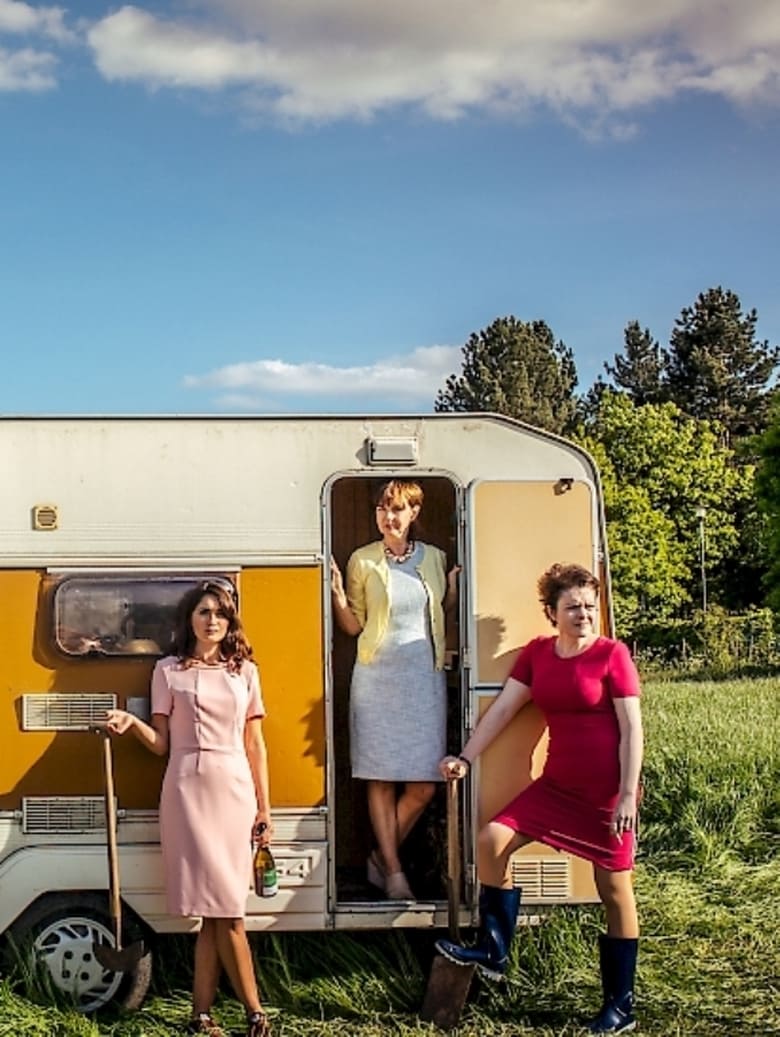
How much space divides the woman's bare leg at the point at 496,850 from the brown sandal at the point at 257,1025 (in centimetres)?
107

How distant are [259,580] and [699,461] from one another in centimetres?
3667

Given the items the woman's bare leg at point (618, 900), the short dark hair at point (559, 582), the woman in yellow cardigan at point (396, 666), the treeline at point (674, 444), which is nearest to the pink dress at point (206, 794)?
the woman in yellow cardigan at point (396, 666)

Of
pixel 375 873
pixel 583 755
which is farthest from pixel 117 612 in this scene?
pixel 583 755

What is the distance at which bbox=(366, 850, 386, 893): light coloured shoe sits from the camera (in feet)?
20.1

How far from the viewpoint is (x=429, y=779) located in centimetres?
591

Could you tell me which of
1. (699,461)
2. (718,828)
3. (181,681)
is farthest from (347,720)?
(699,461)

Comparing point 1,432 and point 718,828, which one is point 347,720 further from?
point 718,828

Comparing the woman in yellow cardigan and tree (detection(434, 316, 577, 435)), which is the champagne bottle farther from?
tree (detection(434, 316, 577, 435))

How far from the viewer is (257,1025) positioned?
543 cm

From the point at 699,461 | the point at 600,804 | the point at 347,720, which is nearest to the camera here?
the point at 600,804

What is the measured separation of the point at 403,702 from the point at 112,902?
148cm

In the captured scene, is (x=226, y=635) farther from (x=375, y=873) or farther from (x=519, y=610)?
(x=375, y=873)

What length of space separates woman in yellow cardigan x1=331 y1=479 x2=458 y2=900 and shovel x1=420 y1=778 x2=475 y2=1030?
298 millimetres

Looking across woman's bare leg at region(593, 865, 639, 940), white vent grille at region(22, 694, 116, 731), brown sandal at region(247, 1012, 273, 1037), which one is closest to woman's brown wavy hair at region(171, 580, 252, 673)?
white vent grille at region(22, 694, 116, 731)
